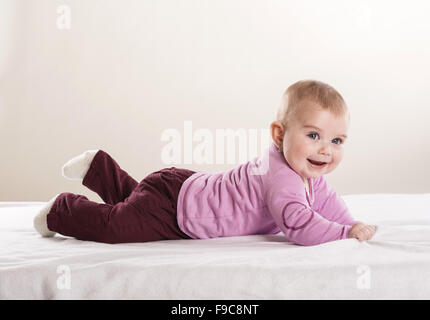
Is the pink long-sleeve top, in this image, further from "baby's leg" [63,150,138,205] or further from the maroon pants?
"baby's leg" [63,150,138,205]

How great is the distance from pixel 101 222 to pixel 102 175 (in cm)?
24

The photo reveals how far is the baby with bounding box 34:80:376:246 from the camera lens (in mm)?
1229

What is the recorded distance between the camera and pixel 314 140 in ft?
4.11

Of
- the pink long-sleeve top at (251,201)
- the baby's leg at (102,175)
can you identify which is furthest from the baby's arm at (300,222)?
the baby's leg at (102,175)

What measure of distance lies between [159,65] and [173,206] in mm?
1880

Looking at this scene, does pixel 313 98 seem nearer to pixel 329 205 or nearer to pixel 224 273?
pixel 329 205

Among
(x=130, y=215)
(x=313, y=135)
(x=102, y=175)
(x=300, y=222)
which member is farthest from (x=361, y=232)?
(x=102, y=175)

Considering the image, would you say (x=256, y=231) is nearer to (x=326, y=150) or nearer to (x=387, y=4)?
(x=326, y=150)

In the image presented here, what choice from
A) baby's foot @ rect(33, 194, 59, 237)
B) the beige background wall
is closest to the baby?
baby's foot @ rect(33, 194, 59, 237)

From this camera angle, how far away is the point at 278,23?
10.4 feet

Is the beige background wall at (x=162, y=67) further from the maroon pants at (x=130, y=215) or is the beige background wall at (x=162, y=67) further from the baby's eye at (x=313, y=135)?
the baby's eye at (x=313, y=135)

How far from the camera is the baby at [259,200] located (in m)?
1.23

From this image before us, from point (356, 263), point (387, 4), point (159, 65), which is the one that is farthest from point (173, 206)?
point (387, 4)

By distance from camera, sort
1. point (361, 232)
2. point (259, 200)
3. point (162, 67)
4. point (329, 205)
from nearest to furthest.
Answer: point (361, 232) → point (259, 200) → point (329, 205) → point (162, 67)
